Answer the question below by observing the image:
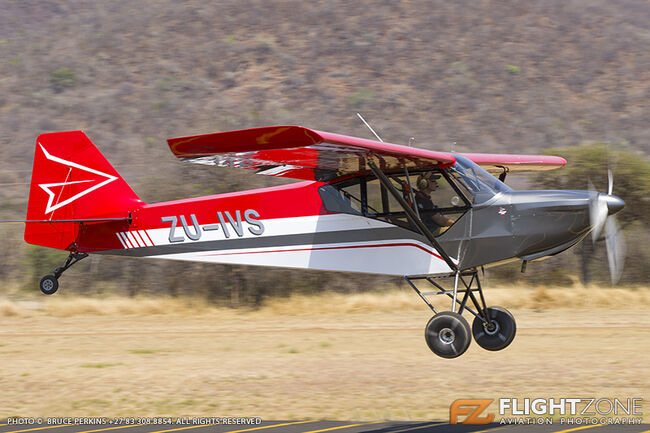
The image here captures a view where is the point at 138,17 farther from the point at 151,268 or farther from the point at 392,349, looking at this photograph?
the point at 392,349

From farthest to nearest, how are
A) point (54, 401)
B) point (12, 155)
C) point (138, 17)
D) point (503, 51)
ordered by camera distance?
point (138, 17) → point (503, 51) → point (12, 155) → point (54, 401)

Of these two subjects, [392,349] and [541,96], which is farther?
[541,96]

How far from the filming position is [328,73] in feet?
143

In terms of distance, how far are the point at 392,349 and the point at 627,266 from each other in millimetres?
10812

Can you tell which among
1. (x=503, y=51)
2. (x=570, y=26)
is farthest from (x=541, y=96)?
(x=570, y=26)

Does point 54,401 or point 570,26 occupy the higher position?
point 570,26

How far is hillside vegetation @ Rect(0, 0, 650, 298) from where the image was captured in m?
38.7

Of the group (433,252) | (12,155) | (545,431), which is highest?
(433,252)

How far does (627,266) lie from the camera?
79.3 feet

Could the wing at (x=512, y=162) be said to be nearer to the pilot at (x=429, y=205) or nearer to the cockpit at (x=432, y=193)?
the cockpit at (x=432, y=193)

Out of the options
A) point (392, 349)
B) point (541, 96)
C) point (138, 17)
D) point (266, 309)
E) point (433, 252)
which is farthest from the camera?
Result: point (138, 17)

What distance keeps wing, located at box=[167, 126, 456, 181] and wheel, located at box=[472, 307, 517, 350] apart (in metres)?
2.24

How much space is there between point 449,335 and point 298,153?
2.81 meters

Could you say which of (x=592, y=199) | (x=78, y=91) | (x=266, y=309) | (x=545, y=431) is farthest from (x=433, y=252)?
(x=78, y=91)
